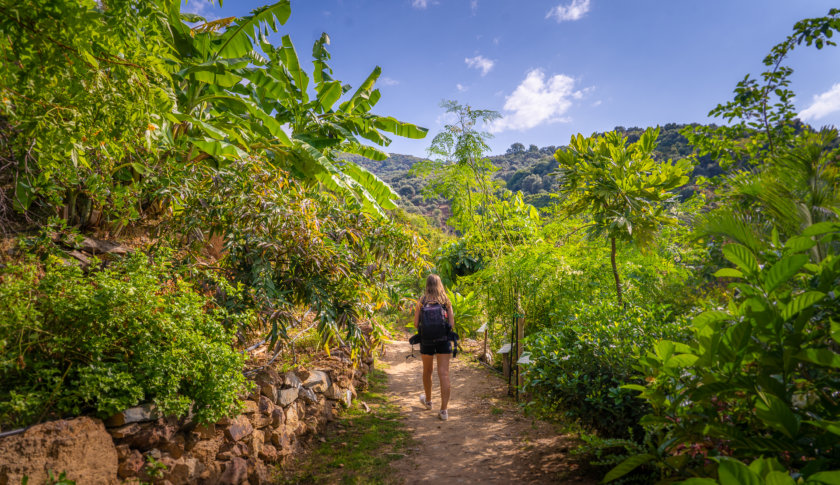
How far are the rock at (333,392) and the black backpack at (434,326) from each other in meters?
1.29

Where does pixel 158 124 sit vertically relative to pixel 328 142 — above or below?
below

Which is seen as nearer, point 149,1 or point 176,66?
point 149,1

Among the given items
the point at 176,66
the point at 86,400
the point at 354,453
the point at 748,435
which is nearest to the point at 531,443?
the point at 354,453

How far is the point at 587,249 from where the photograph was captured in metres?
5.79

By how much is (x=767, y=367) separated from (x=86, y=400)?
132 inches

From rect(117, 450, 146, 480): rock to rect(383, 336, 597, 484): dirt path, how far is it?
6.66 feet

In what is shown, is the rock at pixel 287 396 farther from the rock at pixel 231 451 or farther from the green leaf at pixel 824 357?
the green leaf at pixel 824 357

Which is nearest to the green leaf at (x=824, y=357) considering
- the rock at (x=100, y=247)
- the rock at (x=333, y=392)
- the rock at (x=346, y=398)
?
the rock at (x=333, y=392)

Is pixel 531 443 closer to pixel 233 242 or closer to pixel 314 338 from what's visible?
pixel 314 338

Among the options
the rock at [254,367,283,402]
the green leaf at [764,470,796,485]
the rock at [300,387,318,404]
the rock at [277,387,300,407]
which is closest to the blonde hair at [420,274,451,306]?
the rock at [300,387,318,404]

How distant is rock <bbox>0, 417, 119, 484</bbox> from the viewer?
172 cm

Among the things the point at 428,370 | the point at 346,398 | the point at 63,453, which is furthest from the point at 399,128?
the point at 63,453

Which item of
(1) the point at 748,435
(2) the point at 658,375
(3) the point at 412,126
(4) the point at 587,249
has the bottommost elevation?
(1) the point at 748,435

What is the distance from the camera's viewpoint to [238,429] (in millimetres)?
2855
